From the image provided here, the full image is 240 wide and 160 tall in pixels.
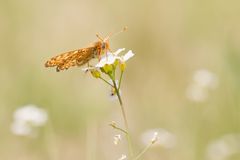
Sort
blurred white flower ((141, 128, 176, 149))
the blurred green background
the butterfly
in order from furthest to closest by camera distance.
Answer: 1. the blurred green background
2. blurred white flower ((141, 128, 176, 149))
3. the butterfly

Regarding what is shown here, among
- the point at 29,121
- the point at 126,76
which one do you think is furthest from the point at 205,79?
the point at 126,76

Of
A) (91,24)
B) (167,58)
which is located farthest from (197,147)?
(91,24)

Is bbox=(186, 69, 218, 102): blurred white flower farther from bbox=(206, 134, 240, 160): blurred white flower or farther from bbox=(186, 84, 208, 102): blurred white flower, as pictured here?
bbox=(206, 134, 240, 160): blurred white flower

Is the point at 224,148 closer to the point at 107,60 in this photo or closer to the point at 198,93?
the point at 198,93

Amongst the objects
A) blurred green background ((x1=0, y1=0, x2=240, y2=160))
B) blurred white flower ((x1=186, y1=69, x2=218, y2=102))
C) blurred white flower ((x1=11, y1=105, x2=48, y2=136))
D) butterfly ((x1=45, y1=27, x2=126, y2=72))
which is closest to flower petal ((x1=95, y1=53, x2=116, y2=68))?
butterfly ((x1=45, y1=27, x2=126, y2=72))

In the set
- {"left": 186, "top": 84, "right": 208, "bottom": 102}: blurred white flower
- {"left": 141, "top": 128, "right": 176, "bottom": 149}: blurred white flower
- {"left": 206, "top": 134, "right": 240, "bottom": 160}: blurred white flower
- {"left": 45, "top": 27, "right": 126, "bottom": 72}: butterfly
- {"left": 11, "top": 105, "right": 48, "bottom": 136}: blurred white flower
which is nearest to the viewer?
{"left": 45, "top": 27, "right": 126, "bottom": 72}: butterfly

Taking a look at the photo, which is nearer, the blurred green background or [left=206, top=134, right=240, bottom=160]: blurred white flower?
[left=206, top=134, right=240, bottom=160]: blurred white flower

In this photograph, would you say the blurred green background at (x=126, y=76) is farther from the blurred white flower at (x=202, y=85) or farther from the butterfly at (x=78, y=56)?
the butterfly at (x=78, y=56)
